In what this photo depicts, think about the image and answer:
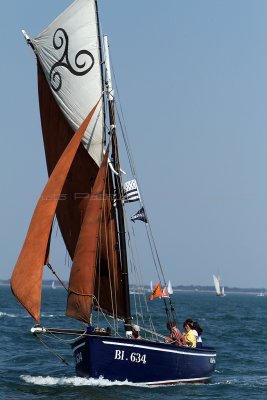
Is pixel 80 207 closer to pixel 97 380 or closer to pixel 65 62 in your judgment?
pixel 65 62

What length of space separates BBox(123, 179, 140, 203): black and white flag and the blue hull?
480cm

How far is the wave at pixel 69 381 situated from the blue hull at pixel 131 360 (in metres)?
0.12

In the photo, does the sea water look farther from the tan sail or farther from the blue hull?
the tan sail

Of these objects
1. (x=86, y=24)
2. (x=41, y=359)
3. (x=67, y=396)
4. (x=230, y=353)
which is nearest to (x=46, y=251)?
(x=67, y=396)

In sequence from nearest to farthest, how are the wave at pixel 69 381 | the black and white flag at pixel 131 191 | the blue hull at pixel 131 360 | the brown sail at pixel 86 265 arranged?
the blue hull at pixel 131 360 → the wave at pixel 69 381 → the brown sail at pixel 86 265 → the black and white flag at pixel 131 191

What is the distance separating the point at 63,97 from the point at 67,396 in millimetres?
9861

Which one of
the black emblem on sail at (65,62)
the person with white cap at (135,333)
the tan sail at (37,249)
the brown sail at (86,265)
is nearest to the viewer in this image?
the tan sail at (37,249)

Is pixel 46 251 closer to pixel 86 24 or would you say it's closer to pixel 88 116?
pixel 88 116

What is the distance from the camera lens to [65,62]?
105ft

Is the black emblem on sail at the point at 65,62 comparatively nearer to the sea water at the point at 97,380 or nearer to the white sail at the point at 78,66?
the white sail at the point at 78,66

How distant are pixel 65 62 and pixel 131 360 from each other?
10.00 meters

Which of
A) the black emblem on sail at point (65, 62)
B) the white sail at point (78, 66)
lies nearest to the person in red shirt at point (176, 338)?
the white sail at point (78, 66)

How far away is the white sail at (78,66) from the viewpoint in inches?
1248

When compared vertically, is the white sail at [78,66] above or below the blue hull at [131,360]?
above
